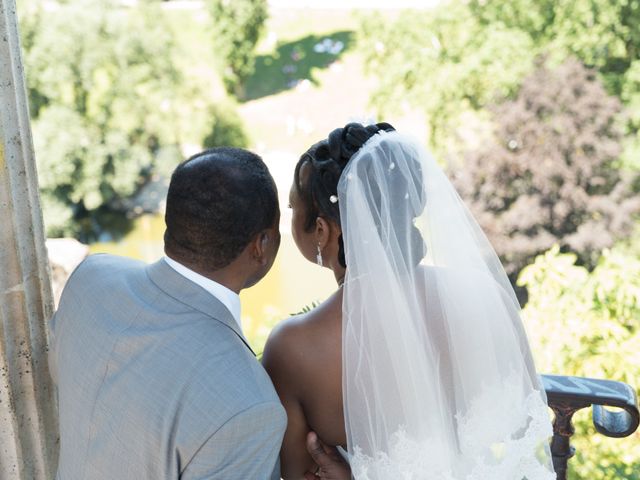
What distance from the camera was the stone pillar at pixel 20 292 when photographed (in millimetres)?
1625

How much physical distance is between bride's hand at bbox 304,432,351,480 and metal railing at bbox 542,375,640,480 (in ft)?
1.72

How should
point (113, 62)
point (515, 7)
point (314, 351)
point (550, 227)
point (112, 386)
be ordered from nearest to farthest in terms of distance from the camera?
point (112, 386) < point (314, 351) < point (550, 227) < point (515, 7) < point (113, 62)

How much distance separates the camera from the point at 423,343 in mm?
1821

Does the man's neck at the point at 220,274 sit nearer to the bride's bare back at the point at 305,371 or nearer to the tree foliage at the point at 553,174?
the bride's bare back at the point at 305,371

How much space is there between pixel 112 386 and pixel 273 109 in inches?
709

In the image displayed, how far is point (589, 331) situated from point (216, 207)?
3.06 m

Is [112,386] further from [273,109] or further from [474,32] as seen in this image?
[273,109]

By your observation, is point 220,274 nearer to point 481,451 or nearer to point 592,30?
point 481,451

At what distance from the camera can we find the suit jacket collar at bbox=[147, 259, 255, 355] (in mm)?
1460

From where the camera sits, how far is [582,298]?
4523 millimetres

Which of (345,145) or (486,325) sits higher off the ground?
(345,145)

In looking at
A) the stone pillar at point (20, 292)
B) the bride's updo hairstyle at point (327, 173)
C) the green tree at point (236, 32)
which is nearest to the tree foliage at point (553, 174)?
the bride's updo hairstyle at point (327, 173)

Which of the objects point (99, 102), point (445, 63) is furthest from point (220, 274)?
point (99, 102)

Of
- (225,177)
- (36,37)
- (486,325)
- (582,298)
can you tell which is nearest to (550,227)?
(582,298)
